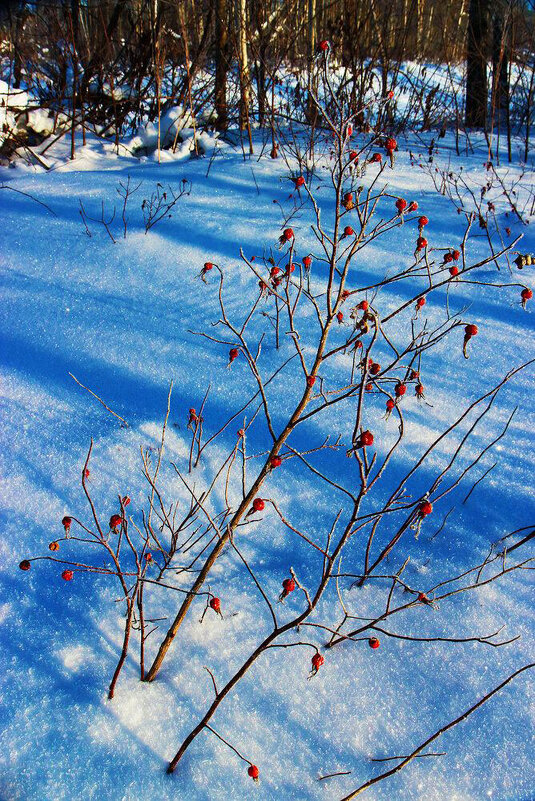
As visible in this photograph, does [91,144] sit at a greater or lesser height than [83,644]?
greater

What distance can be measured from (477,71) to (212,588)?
7054 millimetres

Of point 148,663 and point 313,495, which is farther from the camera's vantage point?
point 313,495

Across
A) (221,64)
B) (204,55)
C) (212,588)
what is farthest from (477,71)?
(212,588)

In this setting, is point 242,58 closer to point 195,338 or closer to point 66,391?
point 195,338

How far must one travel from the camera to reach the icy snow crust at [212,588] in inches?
44.2

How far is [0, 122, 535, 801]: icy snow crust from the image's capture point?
1.12m

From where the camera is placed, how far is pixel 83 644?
1.32 meters

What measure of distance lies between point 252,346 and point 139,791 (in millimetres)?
1667

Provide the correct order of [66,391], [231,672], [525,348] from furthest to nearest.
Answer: [525,348]
[66,391]
[231,672]

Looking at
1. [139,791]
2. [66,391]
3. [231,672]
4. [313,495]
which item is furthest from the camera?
[66,391]

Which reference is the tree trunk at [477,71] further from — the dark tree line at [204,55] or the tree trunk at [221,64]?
the tree trunk at [221,64]

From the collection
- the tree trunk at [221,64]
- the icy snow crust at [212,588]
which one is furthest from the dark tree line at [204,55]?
the icy snow crust at [212,588]

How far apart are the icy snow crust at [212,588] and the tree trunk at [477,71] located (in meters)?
4.03

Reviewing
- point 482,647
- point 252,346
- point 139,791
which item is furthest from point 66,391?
point 482,647
